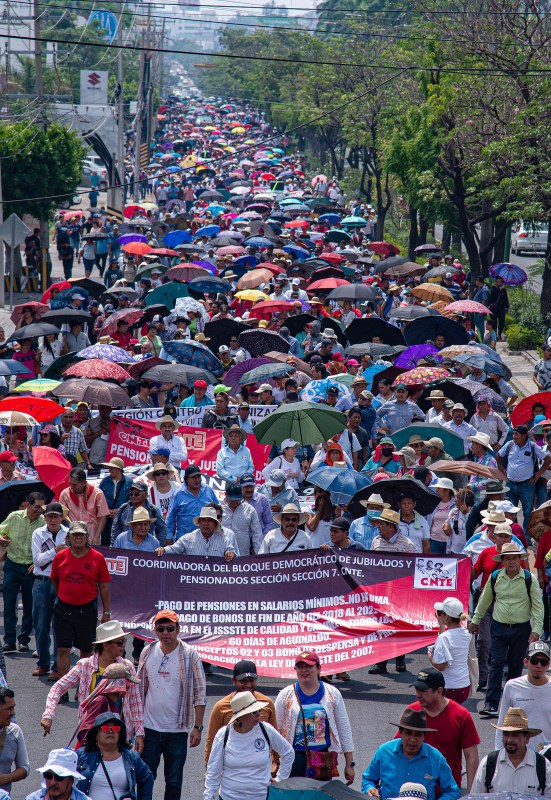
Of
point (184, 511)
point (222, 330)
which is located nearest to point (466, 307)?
point (222, 330)

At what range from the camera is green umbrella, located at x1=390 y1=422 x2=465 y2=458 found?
14.5m

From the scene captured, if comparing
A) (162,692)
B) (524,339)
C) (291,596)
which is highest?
(162,692)

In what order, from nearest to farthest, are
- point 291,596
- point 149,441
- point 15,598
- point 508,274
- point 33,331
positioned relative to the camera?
point 291,596
point 15,598
point 149,441
point 33,331
point 508,274

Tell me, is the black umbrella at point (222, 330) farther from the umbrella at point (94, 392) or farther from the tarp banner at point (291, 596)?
the tarp banner at point (291, 596)

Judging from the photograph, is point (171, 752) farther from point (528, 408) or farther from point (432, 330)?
point (432, 330)

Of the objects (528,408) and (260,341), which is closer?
(528,408)

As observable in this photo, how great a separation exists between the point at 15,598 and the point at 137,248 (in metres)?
21.6

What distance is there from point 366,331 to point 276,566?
10.2 m

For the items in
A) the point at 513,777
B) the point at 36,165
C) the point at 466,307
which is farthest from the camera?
the point at 36,165

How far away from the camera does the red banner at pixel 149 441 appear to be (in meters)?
15.1

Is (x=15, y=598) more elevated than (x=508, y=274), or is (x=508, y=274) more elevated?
(x=508, y=274)

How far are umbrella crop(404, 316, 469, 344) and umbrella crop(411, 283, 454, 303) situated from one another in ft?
16.8

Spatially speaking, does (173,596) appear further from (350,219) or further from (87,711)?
(350,219)

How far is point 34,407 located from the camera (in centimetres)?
1501
